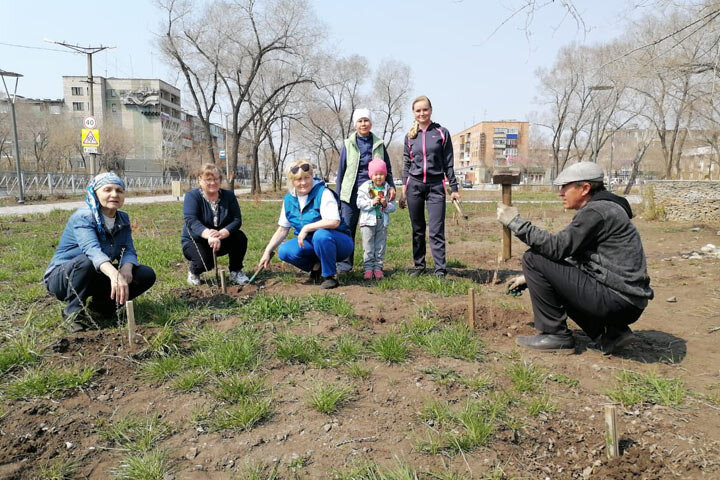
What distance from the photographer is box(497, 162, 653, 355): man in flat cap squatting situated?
114 inches

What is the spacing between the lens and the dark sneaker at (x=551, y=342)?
325cm

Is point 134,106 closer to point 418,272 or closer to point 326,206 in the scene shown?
point 326,206

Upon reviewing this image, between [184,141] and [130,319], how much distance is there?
90.5 m

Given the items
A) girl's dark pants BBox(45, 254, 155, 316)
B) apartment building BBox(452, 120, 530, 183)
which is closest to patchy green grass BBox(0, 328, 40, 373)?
girl's dark pants BBox(45, 254, 155, 316)

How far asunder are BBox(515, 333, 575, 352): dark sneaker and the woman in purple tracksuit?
2.01 metres

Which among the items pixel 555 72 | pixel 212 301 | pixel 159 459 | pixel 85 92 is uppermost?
pixel 85 92

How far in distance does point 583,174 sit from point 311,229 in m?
2.68

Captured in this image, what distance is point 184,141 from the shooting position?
85.5 m

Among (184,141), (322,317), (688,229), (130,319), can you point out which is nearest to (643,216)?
(688,229)

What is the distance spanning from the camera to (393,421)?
8.00ft

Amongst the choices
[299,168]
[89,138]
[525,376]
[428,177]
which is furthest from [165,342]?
[89,138]

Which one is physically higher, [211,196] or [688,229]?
[211,196]

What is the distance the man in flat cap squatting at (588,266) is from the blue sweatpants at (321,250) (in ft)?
6.56

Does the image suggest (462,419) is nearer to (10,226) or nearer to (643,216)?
(10,226)
